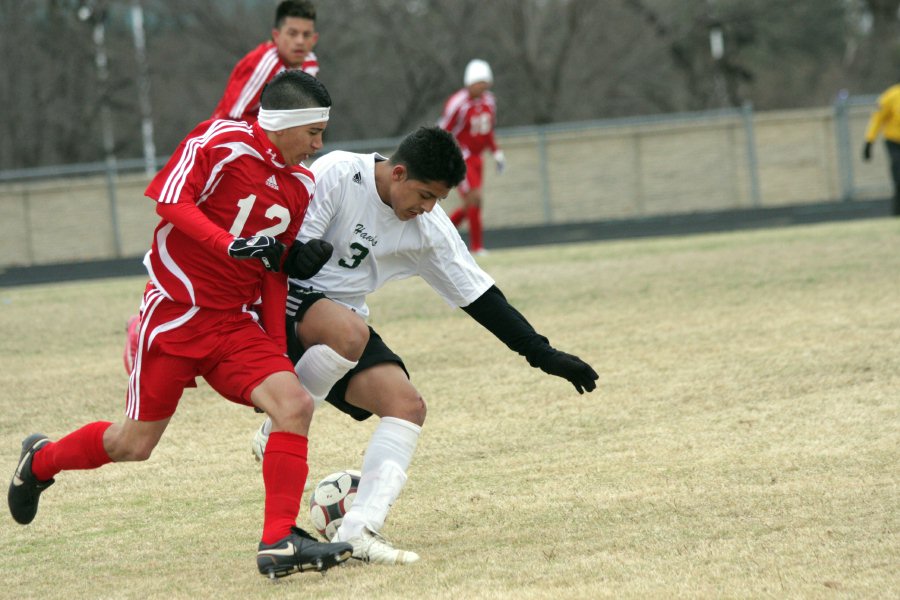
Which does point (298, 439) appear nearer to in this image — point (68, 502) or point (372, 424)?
point (68, 502)

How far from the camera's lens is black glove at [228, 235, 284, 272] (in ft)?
12.9

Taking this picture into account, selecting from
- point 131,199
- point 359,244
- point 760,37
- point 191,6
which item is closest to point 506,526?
point 359,244

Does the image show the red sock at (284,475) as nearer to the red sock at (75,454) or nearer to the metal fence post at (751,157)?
the red sock at (75,454)

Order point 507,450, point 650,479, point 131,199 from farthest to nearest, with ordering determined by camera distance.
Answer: point 131,199
point 507,450
point 650,479

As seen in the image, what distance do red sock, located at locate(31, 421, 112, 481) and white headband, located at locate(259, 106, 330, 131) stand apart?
116cm

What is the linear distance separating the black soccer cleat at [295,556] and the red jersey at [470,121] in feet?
35.8

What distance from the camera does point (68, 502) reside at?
206 inches

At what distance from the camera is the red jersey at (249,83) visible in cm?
788

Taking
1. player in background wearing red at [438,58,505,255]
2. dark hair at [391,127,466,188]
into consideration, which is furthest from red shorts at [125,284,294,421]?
player in background wearing red at [438,58,505,255]

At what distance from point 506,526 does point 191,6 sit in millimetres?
25368

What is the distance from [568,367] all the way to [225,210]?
1.29 m

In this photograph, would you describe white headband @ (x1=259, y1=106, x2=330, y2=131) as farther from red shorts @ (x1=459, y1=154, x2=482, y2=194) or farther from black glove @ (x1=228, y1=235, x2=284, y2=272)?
red shorts @ (x1=459, y1=154, x2=482, y2=194)

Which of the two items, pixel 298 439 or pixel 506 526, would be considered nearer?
pixel 298 439

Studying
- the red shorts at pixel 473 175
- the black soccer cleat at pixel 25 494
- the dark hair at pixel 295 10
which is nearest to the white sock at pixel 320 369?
the black soccer cleat at pixel 25 494
